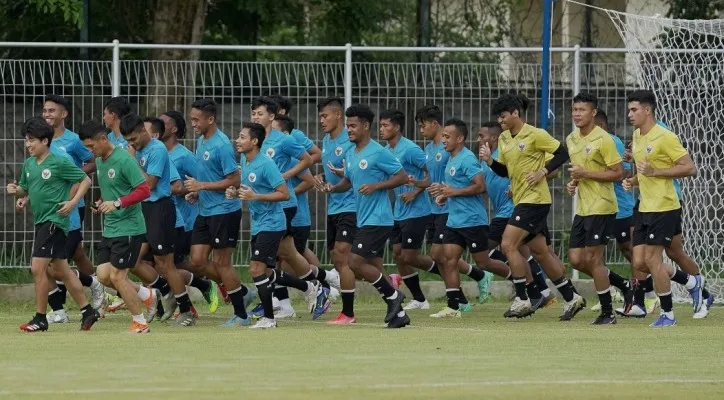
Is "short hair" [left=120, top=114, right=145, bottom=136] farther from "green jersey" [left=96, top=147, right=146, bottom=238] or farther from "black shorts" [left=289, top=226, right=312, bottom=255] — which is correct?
"black shorts" [left=289, top=226, right=312, bottom=255]

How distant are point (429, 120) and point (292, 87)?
2075 millimetres

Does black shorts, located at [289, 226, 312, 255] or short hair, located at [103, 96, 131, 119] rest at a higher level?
short hair, located at [103, 96, 131, 119]

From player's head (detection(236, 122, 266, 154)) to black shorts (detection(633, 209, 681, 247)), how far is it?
363cm

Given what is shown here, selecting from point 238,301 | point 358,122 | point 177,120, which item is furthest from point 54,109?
point 358,122

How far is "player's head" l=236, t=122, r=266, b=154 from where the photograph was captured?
1520 cm

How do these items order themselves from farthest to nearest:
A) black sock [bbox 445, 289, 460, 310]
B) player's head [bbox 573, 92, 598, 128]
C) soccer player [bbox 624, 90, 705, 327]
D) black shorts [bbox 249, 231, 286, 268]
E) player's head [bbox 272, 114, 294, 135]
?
player's head [bbox 272, 114, 294, 135]
black sock [bbox 445, 289, 460, 310]
player's head [bbox 573, 92, 598, 128]
soccer player [bbox 624, 90, 705, 327]
black shorts [bbox 249, 231, 286, 268]

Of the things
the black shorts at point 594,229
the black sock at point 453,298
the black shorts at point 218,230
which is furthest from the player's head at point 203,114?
the black shorts at point 594,229

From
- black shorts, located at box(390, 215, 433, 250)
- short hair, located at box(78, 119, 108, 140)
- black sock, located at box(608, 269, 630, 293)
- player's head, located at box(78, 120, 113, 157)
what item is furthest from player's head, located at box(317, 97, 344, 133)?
black sock, located at box(608, 269, 630, 293)

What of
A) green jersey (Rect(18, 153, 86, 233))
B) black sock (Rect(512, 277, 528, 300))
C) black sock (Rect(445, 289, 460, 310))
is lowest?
black sock (Rect(445, 289, 460, 310))

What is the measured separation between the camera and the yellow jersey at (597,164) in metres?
15.9

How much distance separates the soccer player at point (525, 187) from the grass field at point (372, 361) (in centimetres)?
51

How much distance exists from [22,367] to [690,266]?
757 centimetres

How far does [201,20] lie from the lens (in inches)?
854

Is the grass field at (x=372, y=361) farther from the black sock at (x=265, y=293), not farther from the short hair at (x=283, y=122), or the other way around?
the short hair at (x=283, y=122)
